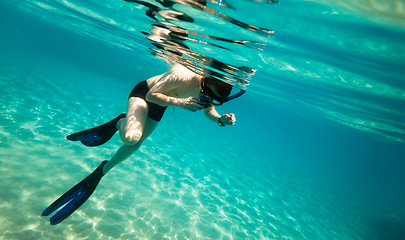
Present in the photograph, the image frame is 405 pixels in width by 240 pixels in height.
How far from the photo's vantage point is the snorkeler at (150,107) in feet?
12.3

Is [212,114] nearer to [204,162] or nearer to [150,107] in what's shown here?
[150,107]

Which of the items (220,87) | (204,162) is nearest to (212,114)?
(220,87)

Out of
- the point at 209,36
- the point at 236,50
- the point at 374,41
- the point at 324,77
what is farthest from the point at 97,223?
the point at 324,77

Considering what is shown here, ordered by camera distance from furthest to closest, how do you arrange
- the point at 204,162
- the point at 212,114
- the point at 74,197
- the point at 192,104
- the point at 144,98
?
the point at 204,162 < the point at 212,114 < the point at 74,197 < the point at 144,98 < the point at 192,104

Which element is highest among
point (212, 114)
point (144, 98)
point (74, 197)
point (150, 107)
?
point (212, 114)

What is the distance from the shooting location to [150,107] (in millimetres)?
4547

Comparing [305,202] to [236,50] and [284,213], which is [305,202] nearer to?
[284,213]

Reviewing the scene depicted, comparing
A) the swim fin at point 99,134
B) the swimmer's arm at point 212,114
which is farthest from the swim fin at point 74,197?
the swimmer's arm at point 212,114

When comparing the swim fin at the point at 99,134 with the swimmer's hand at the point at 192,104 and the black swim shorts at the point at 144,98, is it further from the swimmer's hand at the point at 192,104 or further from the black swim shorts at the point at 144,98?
the swimmer's hand at the point at 192,104

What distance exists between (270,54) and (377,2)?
4670 millimetres

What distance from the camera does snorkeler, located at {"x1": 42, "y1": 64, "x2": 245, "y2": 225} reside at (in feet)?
12.3

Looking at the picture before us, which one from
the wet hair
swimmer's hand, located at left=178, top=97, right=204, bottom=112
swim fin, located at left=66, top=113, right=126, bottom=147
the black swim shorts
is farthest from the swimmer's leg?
the wet hair

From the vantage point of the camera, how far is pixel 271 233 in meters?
8.18

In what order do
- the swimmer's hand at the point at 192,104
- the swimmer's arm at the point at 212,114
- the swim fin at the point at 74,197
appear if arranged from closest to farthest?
the swimmer's hand at the point at 192,104 < the swim fin at the point at 74,197 < the swimmer's arm at the point at 212,114
